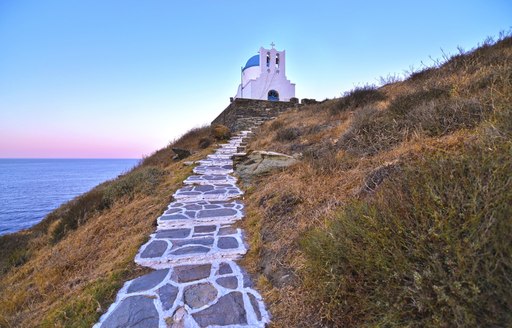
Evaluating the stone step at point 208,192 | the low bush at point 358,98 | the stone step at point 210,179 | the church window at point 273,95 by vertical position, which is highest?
the church window at point 273,95

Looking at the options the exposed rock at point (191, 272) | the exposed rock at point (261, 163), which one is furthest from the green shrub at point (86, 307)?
the exposed rock at point (261, 163)

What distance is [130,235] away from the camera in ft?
12.3

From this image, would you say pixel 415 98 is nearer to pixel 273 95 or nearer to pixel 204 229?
pixel 204 229

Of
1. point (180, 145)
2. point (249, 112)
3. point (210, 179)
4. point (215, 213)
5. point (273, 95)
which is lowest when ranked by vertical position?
point (215, 213)

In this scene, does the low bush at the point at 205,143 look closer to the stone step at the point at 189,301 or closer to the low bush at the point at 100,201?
the low bush at the point at 100,201

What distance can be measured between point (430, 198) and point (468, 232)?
0.25m

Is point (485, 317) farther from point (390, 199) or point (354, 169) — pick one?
point (354, 169)

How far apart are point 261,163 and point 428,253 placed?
4475 millimetres

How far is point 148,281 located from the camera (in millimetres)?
2498

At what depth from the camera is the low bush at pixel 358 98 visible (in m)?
8.18

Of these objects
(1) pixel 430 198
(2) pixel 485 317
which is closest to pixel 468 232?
(1) pixel 430 198

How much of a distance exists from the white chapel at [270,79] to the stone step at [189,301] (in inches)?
888

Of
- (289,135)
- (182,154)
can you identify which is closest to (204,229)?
(289,135)

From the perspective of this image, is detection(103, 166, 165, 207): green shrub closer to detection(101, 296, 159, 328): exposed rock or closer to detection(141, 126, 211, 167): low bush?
detection(141, 126, 211, 167): low bush
